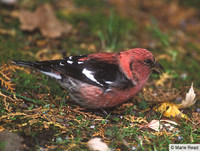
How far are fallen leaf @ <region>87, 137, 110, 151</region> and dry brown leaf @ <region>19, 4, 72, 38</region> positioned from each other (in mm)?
2953

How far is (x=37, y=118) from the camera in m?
3.03

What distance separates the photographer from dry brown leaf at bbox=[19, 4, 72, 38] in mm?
5109

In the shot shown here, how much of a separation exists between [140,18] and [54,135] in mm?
4912

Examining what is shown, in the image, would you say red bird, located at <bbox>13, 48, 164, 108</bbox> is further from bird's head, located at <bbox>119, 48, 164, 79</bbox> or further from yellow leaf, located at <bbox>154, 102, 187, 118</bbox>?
yellow leaf, located at <bbox>154, 102, 187, 118</bbox>

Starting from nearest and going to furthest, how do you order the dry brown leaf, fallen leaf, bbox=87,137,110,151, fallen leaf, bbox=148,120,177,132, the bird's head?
fallen leaf, bbox=87,137,110,151, fallen leaf, bbox=148,120,177,132, the bird's head, the dry brown leaf

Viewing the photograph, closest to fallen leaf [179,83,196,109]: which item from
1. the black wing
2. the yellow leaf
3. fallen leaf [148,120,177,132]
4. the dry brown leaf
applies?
the yellow leaf

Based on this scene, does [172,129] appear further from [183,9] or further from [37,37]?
[183,9]

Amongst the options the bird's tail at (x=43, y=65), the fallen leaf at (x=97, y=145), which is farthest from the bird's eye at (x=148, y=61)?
the fallen leaf at (x=97, y=145)

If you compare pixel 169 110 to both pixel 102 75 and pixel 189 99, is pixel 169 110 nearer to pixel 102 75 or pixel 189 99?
pixel 189 99

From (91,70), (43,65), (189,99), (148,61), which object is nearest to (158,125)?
(189,99)

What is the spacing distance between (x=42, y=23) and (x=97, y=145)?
3.32 meters

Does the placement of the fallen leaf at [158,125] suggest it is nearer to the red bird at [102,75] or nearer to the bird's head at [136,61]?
the red bird at [102,75]

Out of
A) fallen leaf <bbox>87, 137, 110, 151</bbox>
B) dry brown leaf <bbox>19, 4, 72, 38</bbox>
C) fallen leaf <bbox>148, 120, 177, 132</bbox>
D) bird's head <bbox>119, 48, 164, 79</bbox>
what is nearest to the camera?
fallen leaf <bbox>87, 137, 110, 151</bbox>

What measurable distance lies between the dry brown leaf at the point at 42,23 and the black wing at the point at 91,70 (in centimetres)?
185
